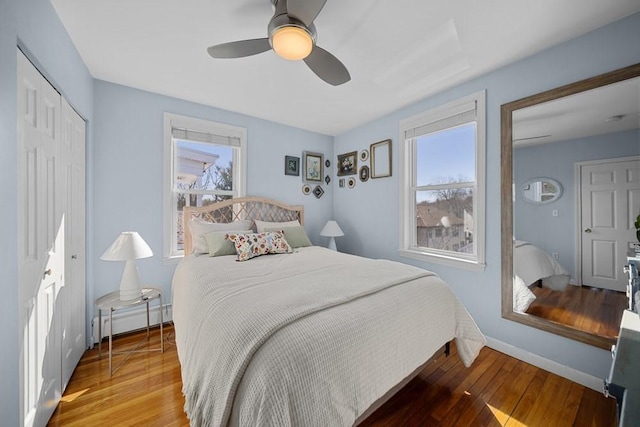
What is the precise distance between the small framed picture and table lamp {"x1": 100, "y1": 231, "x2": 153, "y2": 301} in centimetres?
212

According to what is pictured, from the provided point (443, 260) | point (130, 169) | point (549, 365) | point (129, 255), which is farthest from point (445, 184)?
point (130, 169)

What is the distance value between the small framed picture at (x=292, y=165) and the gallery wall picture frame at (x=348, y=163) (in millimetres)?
730

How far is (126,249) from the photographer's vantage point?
78.8 inches

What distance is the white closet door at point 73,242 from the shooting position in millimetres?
1798

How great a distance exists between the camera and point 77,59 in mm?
2008

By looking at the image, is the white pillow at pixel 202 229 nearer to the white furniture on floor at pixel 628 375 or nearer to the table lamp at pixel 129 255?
the table lamp at pixel 129 255

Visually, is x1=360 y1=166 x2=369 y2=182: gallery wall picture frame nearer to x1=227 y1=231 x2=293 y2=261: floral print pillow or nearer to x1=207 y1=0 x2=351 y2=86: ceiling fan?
x1=227 y1=231 x2=293 y2=261: floral print pillow

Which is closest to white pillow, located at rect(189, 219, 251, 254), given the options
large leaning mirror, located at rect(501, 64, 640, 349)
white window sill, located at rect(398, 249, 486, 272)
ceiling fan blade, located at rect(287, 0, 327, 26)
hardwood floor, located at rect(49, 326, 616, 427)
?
hardwood floor, located at rect(49, 326, 616, 427)

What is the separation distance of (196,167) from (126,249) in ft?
4.58

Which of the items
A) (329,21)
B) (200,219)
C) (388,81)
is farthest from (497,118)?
(200,219)

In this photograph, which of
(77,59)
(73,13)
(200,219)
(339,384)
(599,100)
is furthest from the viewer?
(200,219)

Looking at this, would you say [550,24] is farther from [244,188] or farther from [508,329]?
[244,188]

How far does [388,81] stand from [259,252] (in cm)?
215

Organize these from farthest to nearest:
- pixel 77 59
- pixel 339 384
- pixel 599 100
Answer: pixel 77 59 < pixel 599 100 < pixel 339 384
